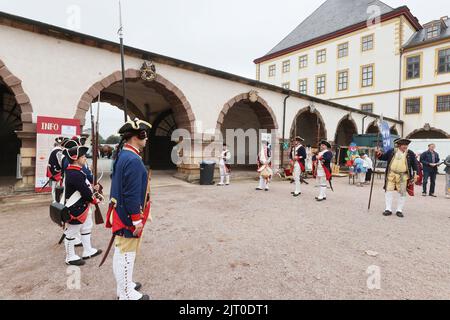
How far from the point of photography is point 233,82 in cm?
1109

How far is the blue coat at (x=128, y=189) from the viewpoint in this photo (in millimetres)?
2236

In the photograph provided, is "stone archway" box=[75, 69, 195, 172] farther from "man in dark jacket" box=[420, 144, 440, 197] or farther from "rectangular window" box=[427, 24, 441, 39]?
"rectangular window" box=[427, 24, 441, 39]

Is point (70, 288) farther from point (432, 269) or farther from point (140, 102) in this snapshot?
point (140, 102)

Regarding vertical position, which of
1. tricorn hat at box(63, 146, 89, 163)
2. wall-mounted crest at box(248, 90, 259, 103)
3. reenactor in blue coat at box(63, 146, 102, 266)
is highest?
wall-mounted crest at box(248, 90, 259, 103)

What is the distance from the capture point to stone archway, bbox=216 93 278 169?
12469 mm

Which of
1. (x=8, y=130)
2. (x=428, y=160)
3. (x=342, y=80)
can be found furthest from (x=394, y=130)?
(x=8, y=130)

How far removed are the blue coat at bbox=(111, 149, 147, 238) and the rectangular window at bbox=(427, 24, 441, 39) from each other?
99.1ft

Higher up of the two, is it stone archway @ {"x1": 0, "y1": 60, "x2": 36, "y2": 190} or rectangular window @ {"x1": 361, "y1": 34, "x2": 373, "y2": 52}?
rectangular window @ {"x1": 361, "y1": 34, "x2": 373, "y2": 52}

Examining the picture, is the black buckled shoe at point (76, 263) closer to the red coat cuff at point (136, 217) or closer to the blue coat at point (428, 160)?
the red coat cuff at point (136, 217)

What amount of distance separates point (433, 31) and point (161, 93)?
1051 inches

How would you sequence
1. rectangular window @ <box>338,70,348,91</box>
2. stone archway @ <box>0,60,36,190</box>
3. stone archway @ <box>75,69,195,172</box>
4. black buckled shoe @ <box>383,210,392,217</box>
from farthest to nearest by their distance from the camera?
rectangular window @ <box>338,70,348,91</box>
stone archway @ <box>75,69,195,172</box>
stone archway @ <box>0,60,36,190</box>
black buckled shoe @ <box>383,210,392,217</box>

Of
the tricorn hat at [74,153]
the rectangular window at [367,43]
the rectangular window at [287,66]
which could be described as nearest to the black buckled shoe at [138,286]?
the tricorn hat at [74,153]

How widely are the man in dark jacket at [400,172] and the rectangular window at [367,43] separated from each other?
23.8 metres

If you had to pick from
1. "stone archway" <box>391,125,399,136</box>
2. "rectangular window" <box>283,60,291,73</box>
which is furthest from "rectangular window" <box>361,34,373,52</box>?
"stone archway" <box>391,125,399,136</box>
